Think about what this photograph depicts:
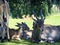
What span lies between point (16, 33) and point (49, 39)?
4.65 feet

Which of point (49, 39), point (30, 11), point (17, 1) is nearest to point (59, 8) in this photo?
point (30, 11)

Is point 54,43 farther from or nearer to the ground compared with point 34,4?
nearer to the ground

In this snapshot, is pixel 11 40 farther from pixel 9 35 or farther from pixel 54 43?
pixel 54 43

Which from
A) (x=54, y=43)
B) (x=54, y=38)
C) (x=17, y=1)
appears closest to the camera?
(x=54, y=43)

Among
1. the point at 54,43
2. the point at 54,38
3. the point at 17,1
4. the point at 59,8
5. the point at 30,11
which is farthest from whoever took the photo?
the point at 59,8

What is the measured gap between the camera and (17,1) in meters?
13.0

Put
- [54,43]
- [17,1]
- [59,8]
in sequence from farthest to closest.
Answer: [59,8] < [17,1] < [54,43]

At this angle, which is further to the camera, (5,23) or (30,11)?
(30,11)

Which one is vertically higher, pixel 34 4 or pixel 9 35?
pixel 34 4

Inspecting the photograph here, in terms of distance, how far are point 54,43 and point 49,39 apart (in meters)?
0.57

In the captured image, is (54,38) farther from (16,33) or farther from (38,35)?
(16,33)

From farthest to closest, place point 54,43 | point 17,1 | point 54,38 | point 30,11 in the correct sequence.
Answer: point 30,11
point 17,1
point 54,38
point 54,43

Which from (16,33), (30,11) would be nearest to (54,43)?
(16,33)

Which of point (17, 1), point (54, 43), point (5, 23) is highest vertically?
point (17, 1)
